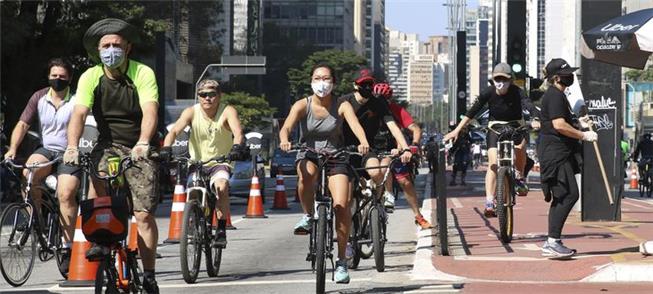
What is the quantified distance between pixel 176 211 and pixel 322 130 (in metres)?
5.80

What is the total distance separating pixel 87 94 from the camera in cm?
856

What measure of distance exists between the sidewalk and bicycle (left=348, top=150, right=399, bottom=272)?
0.49 metres

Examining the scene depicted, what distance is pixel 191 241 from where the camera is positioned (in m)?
11.1

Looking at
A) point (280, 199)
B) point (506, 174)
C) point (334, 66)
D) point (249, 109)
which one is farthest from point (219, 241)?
point (334, 66)

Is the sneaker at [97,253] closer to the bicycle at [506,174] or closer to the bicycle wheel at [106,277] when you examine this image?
the bicycle wheel at [106,277]

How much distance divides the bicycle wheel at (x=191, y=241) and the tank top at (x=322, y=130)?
4.26ft

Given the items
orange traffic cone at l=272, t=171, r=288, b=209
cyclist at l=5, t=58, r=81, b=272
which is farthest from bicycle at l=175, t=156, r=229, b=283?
orange traffic cone at l=272, t=171, r=288, b=209

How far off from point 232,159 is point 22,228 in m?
1.82

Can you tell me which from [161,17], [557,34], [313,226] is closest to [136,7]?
[161,17]

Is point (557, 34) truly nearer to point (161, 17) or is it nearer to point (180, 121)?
point (161, 17)

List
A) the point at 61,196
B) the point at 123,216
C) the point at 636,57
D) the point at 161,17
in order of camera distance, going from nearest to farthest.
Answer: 1. the point at 123,216
2. the point at 61,196
3. the point at 636,57
4. the point at 161,17

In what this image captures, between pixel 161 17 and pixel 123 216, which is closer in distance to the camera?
pixel 123 216

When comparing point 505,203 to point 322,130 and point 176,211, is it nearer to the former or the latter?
point 322,130

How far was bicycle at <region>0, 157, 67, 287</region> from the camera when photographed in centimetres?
1102
